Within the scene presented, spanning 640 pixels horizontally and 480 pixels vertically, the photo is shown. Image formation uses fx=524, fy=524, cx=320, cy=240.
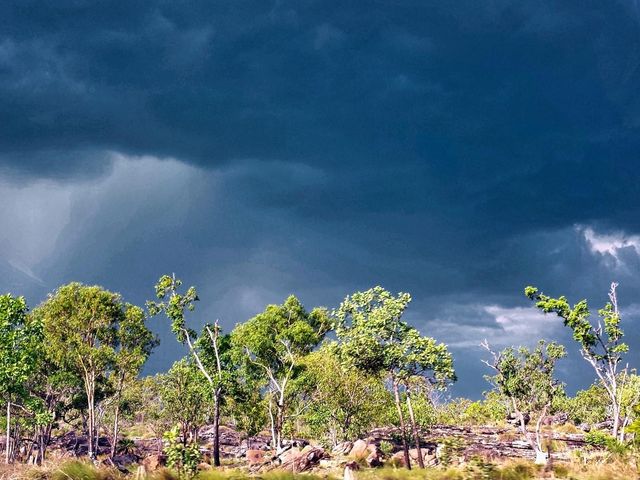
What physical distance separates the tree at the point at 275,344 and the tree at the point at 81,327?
47.9ft

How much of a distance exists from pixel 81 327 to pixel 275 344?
21.8m

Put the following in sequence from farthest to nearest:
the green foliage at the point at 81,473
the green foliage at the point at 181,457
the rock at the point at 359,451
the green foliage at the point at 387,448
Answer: the green foliage at the point at 387,448
the rock at the point at 359,451
the green foliage at the point at 81,473
the green foliage at the point at 181,457

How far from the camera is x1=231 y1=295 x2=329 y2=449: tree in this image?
60.0 metres

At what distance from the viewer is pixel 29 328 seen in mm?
32375

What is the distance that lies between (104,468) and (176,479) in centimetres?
383

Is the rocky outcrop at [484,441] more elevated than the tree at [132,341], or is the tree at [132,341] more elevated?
the tree at [132,341]

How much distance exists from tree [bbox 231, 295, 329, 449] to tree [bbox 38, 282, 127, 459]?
47.9 feet

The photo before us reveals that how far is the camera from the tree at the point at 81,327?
4834cm

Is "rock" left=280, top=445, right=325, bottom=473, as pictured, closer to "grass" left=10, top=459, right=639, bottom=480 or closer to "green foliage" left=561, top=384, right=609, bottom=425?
"grass" left=10, top=459, right=639, bottom=480

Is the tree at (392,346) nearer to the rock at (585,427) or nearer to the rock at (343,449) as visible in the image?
the rock at (343,449)

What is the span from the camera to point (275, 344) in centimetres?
6197

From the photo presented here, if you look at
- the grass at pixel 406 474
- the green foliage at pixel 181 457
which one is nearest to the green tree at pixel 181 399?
the grass at pixel 406 474

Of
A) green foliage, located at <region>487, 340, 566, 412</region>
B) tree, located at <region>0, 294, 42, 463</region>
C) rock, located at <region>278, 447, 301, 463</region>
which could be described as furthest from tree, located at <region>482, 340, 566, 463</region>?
tree, located at <region>0, 294, 42, 463</region>

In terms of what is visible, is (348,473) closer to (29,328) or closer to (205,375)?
(29,328)
